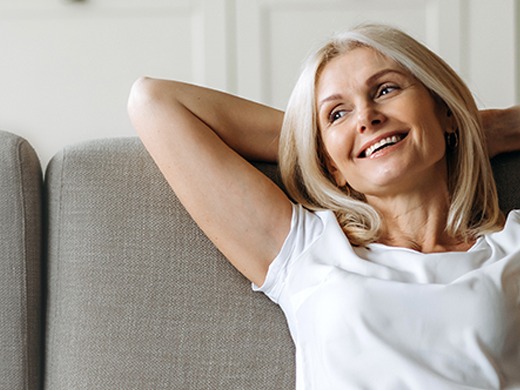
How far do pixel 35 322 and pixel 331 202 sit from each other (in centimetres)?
52

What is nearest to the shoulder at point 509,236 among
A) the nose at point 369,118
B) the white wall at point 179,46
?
the nose at point 369,118

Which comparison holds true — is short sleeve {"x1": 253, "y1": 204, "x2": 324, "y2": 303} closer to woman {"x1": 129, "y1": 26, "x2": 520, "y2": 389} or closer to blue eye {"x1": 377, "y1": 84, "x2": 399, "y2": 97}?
woman {"x1": 129, "y1": 26, "x2": 520, "y2": 389}

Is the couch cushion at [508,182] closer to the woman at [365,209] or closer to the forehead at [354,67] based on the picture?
the woman at [365,209]

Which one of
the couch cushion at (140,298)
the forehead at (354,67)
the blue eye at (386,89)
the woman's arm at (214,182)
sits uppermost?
the forehead at (354,67)

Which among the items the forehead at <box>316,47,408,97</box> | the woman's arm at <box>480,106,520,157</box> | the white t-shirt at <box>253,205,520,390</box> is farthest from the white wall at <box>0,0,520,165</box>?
the white t-shirt at <box>253,205,520,390</box>

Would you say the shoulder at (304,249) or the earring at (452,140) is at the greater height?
the earring at (452,140)

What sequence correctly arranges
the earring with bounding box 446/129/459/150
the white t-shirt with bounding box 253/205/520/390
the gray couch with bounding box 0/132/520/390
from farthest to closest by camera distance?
the earring with bounding box 446/129/459/150 < the gray couch with bounding box 0/132/520/390 < the white t-shirt with bounding box 253/205/520/390

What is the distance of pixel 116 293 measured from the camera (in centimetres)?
138

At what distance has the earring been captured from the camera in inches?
59.7

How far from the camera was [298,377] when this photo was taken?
4.41 ft

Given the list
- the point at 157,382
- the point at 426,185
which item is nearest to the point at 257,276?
the point at 157,382

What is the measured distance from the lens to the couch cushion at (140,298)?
1360 millimetres

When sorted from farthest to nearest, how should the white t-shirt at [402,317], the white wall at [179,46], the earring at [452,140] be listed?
1. the white wall at [179,46]
2. the earring at [452,140]
3. the white t-shirt at [402,317]

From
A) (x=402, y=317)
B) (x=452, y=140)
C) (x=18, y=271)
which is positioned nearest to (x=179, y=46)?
(x=452, y=140)
